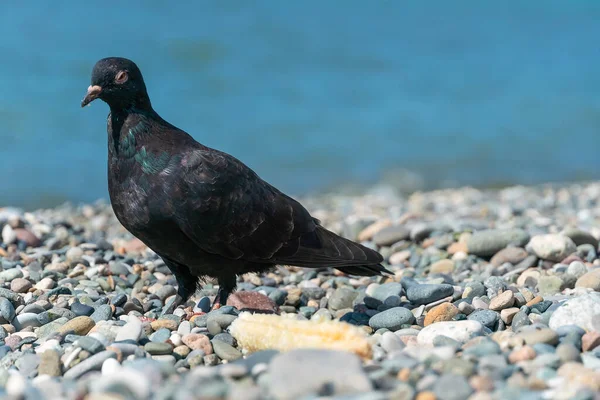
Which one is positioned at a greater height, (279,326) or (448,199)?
(448,199)

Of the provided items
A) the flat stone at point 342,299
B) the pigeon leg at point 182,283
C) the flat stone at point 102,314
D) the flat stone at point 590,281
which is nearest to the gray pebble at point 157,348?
the flat stone at point 102,314

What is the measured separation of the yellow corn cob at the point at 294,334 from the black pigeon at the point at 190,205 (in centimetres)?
113

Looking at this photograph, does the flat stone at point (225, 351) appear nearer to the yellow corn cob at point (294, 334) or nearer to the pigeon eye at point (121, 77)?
the yellow corn cob at point (294, 334)

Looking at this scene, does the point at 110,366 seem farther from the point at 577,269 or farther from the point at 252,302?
the point at 577,269

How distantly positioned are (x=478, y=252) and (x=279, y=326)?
4207 mm

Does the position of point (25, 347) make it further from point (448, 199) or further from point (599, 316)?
point (448, 199)

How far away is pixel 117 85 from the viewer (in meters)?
6.02

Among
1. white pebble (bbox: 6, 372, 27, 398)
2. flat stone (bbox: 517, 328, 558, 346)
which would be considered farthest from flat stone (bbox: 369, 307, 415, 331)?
white pebble (bbox: 6, 372, 27, 398)

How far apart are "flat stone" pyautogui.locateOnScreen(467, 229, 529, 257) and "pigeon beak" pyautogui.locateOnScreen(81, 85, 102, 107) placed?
4554 millimetres

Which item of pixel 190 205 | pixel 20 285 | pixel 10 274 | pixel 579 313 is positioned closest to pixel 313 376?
pixel 579 313

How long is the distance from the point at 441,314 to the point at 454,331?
0.83 metres

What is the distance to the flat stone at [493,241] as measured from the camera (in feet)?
27.1

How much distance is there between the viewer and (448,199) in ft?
52.0

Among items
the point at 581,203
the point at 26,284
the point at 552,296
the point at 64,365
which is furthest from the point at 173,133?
the point at 581,203
